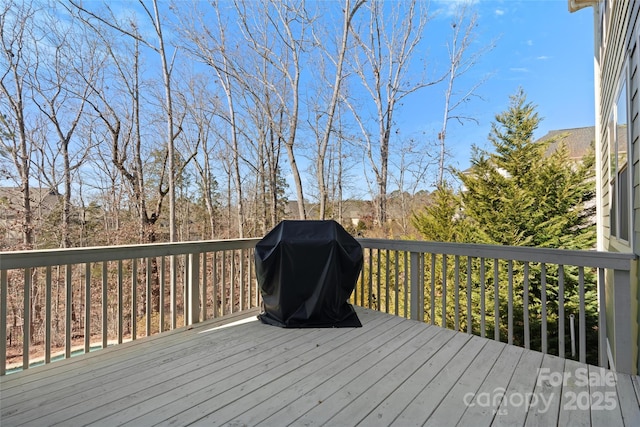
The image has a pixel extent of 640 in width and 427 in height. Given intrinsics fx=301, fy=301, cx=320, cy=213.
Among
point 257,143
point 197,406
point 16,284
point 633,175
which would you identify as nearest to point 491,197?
point 633,175

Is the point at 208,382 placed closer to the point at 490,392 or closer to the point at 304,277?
the point at 304,277

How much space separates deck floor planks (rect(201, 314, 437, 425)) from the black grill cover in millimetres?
439

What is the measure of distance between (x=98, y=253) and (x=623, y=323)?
3.66 meters

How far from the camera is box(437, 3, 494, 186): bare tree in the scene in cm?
922

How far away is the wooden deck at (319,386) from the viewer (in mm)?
1483

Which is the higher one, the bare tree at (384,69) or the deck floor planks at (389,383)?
the bare tree at (384,69)

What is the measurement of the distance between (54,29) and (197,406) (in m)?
10.1

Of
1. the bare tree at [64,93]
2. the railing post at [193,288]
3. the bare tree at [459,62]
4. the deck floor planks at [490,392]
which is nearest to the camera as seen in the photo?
the deck floor planks at [490,392]

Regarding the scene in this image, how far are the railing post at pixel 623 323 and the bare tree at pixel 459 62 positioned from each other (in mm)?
7632

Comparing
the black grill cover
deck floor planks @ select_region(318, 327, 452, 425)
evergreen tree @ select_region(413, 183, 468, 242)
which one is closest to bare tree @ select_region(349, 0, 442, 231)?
evergreen tree @ select_region(413, 183, 468, 242)

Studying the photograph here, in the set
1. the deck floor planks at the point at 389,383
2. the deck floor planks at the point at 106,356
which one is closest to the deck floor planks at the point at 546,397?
the deck floor planks at the point at 389,383

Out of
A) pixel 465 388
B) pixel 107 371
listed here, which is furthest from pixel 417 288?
pixel 107 371

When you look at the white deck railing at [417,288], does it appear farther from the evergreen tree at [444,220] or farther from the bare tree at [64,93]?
the bare tree at [64,93]

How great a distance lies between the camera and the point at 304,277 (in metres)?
2.85
